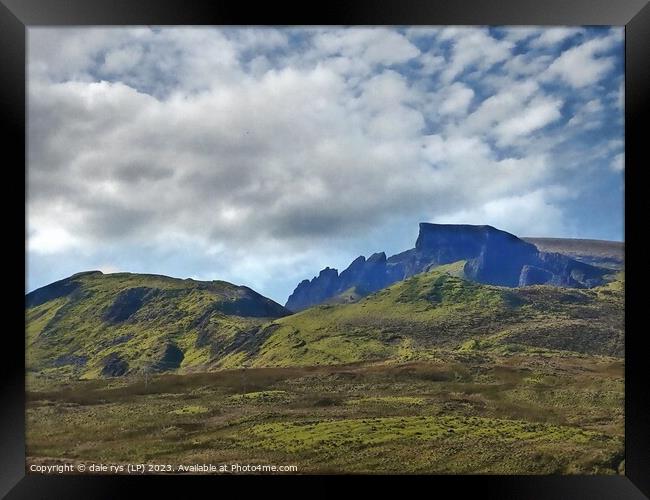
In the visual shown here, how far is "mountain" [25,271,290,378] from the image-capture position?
24.7ft

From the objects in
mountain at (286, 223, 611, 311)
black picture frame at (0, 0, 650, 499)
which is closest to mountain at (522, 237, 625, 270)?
mountain at (286, 223, 611, 311)

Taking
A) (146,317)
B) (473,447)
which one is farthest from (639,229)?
(146,317)

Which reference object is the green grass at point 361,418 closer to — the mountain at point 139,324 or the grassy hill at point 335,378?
the grassy hill at point 335,378

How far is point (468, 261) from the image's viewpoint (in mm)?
9000

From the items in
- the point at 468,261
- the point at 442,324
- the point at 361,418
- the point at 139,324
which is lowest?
the point at 361,418

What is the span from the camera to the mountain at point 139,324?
24.7ft

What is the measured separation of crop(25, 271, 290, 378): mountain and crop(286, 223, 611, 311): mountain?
3.02 ft

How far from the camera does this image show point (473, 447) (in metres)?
6.61

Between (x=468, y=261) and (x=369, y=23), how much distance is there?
5857 millimetres

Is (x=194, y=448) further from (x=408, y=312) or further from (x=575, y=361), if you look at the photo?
(x=575, y=361)

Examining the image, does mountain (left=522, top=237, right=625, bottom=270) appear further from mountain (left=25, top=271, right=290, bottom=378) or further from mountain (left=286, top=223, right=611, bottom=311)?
mountain (left=25, top=271, right=290, bottom=378)

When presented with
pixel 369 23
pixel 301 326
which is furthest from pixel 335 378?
pixel 369 23

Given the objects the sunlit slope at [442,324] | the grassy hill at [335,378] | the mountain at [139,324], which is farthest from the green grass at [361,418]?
the mountain at [139,324]

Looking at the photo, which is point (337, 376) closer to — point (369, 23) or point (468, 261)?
point (468, 261)
